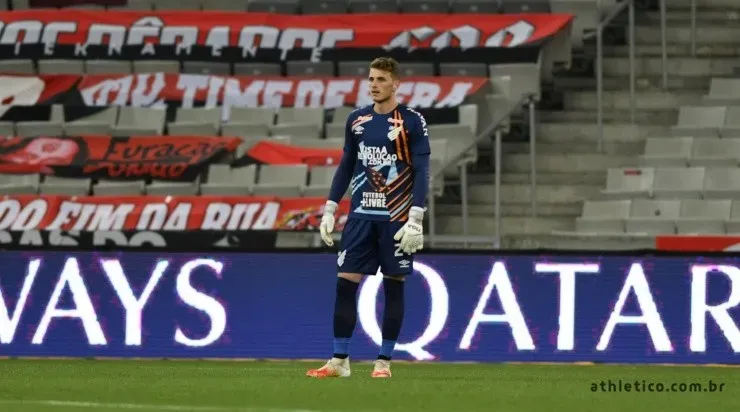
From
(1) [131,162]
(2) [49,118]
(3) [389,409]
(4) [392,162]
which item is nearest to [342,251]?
(4) [392,162]

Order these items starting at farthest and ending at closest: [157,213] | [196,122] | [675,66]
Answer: [675,66] < [196,122] < [157,213]

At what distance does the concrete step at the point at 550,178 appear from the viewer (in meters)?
19.0

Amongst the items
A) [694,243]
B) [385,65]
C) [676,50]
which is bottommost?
[694,243]

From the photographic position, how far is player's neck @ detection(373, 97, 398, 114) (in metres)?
9.72

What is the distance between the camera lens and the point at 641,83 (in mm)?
20625

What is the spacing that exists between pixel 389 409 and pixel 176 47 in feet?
44.4

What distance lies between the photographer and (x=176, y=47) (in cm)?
2086

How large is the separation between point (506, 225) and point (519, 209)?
35 cm

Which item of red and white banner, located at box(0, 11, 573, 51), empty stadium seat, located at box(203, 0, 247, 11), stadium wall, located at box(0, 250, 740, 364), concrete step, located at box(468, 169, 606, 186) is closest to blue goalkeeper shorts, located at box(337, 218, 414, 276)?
stadium wall, located at box(0, 250, 740, 364)

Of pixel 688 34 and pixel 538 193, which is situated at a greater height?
pixel 688 34

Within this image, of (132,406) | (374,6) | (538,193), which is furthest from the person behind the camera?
(374,6)

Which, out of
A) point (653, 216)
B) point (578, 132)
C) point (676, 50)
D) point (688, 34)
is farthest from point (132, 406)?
point (688, 34)

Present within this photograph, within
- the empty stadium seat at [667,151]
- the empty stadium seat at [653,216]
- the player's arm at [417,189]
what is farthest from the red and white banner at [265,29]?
the player's arm at [417,189]

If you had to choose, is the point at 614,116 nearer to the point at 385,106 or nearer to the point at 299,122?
the point at 299,122
